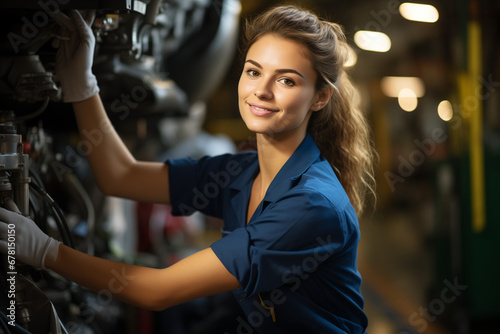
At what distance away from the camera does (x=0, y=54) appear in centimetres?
111

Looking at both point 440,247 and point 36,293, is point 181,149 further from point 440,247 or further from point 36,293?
point 36,293

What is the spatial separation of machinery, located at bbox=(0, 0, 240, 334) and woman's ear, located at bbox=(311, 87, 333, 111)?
1.46 feet

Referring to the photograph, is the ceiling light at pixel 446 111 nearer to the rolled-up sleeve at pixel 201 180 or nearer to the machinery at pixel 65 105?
the machinery at pixel 65 105

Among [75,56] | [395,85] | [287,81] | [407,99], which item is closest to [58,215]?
[75,56]

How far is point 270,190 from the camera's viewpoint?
119cm

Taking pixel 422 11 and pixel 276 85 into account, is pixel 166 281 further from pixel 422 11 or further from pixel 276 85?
pixel 422 11

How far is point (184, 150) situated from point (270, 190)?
2375 millimetres

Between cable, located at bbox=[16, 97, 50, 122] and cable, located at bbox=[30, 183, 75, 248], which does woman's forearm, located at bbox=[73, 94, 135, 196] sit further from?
cable, located at bbox=[30, 183, 75, 248]

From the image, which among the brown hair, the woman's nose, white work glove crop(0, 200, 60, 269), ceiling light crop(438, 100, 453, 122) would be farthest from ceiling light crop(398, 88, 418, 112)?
white work glove crop(0, 200, 60, 269)

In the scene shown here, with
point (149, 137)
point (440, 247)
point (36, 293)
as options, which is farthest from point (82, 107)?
point (440, 247)

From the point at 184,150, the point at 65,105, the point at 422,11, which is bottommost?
the point at 184,150

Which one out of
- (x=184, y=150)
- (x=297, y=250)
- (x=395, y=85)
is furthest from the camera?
(x=395, y=85)

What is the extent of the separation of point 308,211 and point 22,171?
22.6 inches

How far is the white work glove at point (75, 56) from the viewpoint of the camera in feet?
3.56
